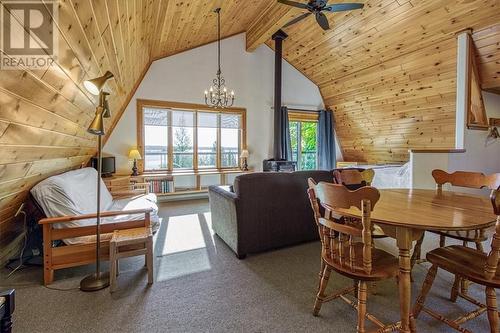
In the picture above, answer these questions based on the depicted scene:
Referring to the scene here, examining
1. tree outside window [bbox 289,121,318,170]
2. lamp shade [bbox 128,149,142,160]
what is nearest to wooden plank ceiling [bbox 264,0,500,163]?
tree outside window [bbox 289,121,318,170]

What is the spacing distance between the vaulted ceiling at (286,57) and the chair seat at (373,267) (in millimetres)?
1921

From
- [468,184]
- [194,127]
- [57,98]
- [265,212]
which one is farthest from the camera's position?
[194,127]

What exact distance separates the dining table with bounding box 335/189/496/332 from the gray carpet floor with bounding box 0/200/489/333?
47 cm

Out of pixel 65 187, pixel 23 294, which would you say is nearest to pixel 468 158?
pixel 65 187

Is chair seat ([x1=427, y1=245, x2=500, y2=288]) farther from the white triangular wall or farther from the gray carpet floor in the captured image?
the white triangular wall

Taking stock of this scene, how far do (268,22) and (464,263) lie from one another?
4769 mm

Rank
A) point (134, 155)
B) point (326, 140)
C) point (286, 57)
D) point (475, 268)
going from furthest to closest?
point (326, 140) → point (286, 57) → point (134, 155) → point (475, 268)

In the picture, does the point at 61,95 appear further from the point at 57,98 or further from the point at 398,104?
the point at 398,104

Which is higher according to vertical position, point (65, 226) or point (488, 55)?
point (488, 55)

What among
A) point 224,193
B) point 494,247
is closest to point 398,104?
point 224,193

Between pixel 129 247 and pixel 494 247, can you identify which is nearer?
pixel 494 247

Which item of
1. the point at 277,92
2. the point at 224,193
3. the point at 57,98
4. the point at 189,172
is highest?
the point at 277,92

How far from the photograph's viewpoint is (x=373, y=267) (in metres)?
1.50

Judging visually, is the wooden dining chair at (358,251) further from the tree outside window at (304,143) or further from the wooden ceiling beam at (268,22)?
the tree outside window at (304,143)
